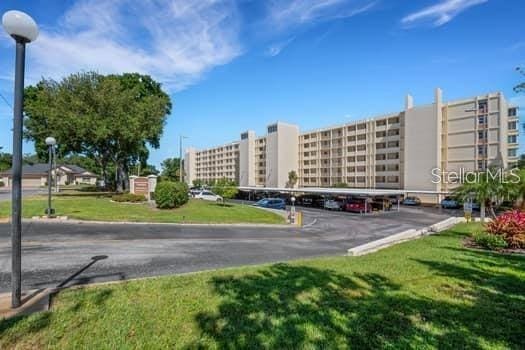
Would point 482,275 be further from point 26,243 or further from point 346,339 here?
point 26,243

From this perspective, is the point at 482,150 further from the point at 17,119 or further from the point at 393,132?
the point at 17,119

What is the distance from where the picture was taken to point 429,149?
52344 millimetres

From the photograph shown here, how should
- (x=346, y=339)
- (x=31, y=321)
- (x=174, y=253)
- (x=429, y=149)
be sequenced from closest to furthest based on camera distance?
(x=346, y=339), (x=31, y=321), (x=174, y=253), (x=429, y=149)

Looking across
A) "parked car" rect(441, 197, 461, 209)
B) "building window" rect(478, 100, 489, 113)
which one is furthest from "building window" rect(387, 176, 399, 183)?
"building window" rect(478, 100, 489, 113)

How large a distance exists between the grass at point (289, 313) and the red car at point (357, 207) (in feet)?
98.0

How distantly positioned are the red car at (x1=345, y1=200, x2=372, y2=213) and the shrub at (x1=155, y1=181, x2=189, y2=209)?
69.4 ft

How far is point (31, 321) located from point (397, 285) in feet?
19.4

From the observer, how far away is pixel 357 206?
119 feet

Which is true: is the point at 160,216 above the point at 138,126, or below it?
below

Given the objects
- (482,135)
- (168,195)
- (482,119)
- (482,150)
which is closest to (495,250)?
(168,195)

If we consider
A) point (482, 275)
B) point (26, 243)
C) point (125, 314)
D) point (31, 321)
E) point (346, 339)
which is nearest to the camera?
point (346, 339)

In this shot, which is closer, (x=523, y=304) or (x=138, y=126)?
(x=523, y=304)

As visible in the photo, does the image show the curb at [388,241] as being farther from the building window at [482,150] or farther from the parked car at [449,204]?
the building window at [482,150]

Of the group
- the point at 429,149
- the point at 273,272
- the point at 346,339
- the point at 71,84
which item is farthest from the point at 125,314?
the point at 429,149
